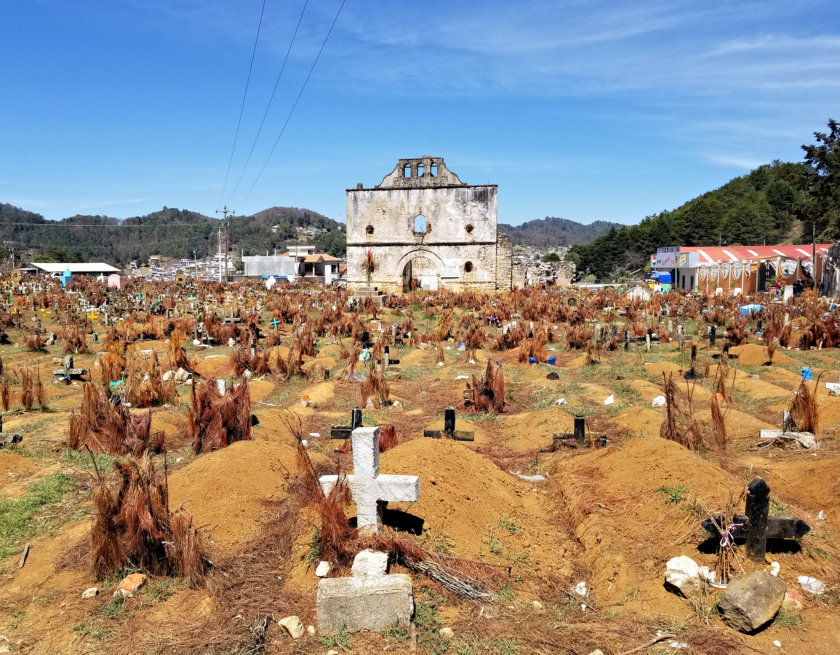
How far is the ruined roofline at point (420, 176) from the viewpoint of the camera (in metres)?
37.5

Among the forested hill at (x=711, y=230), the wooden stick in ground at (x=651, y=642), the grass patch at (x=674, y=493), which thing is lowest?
the wooden stick in ground at (x=651, y=642)

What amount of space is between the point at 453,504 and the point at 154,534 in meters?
2.48

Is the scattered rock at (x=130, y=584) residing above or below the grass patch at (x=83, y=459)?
below

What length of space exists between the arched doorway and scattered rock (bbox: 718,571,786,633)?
34.3m

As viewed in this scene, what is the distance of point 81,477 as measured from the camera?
22.4 ft

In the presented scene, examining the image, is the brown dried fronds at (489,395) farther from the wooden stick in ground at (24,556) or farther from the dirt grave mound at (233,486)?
the wooden stick in ground at (24,556)

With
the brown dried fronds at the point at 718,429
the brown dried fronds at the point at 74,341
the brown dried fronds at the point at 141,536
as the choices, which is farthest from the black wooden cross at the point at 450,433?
the brown dried fronds at the point at 74,341

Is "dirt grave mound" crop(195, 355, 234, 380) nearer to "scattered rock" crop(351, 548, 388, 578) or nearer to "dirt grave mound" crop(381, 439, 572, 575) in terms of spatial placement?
"dirt grave mound" crop(381, 439, 572, 575)

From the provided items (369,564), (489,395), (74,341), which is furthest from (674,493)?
(74,341)

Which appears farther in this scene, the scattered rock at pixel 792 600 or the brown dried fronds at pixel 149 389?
the brown dried fronds at pixel 149 389

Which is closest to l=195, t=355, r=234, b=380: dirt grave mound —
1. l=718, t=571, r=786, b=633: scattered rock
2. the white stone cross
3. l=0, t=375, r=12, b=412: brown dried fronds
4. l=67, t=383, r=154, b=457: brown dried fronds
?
l=0, t=375, r=12, b=412: brown dried fronds

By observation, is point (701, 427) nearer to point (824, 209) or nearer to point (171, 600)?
point (171, 600)

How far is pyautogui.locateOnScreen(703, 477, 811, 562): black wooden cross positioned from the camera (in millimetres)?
4492

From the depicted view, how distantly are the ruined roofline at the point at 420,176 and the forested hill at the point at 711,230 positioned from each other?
122ft
